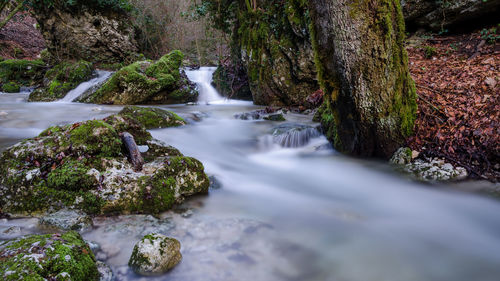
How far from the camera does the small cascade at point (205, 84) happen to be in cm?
1241

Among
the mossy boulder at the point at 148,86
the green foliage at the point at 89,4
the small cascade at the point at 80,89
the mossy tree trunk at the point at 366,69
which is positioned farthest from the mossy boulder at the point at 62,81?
the mossy tree trunk at the point at 366,69

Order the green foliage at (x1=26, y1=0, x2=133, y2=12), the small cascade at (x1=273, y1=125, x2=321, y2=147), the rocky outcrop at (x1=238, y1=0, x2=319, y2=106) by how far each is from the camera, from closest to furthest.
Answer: the small cascade at (x1=273, y1=125, x2=321, y2=147) < the rocky outcrop at (x1=238, y1=0, x2=319, y2=106) < the green foliage at (x1=26, y1=0, x2=133, y2=12)

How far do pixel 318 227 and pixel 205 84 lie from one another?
440 inches

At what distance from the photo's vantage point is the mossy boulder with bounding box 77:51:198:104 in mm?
10203

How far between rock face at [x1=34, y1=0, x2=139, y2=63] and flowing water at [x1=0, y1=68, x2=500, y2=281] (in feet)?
37.3

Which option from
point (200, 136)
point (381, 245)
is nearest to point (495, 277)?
point (381, 245)

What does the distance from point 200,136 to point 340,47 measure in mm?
3559

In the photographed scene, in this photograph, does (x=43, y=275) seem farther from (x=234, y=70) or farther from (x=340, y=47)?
(x=234, y=70)

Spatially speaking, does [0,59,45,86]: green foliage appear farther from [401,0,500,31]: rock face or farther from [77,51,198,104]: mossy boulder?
[401,0,500,31]: rock face

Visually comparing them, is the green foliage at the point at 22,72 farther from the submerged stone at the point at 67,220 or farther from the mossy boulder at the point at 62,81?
the submerged stone at the point at 67,220

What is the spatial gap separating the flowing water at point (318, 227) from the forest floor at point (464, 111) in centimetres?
63

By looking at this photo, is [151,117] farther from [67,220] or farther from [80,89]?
[80,89]

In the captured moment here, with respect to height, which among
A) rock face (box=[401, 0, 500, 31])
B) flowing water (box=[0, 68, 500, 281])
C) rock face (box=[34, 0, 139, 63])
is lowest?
flowing water (box=[0, 68, 500, 281])

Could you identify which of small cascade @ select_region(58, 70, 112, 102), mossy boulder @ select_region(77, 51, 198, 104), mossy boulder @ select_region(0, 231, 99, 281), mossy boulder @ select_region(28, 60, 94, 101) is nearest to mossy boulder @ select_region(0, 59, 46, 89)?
mossy boulder @ select_region(28, 60, 94, 101)
